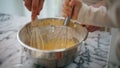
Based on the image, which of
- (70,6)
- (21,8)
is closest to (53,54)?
(70,6)

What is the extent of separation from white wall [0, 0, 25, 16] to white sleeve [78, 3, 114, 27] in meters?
0.80

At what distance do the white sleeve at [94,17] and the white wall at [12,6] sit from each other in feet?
2.61

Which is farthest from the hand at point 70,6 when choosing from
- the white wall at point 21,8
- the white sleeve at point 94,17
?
the white wall at point 21,8

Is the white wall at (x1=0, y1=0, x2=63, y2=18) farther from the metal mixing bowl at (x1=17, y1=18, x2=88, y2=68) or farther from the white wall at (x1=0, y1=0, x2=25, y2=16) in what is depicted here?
the metal mixing bowl at (x1=17, y1=18, x2=88, y2=68)

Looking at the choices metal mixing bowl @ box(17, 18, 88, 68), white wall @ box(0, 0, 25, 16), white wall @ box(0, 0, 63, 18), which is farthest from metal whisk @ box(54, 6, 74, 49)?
white wall @ box(0, 0, 25, 16)

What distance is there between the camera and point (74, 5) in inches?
26.1

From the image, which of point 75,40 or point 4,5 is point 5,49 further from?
point 4,5

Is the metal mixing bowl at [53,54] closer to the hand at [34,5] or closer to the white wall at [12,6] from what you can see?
the hand at [34,5]

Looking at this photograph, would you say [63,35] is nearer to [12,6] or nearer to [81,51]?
[81,51]

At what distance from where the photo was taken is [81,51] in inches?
29.3

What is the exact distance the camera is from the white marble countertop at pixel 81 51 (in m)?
0.67

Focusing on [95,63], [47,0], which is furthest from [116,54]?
[47,0]

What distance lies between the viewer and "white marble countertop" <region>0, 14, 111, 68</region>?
673 millimetres

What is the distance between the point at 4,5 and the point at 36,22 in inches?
29.5
